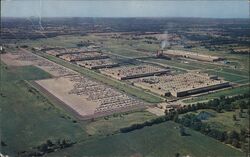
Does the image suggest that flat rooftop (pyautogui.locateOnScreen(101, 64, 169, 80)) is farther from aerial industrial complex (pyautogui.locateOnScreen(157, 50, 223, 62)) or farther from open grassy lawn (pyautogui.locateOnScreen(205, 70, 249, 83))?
aerial industrial complex (pyautogui.locateOnScreen(157, 50, 223, 62))

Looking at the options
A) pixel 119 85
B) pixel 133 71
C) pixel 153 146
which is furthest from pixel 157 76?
pixel 153 146

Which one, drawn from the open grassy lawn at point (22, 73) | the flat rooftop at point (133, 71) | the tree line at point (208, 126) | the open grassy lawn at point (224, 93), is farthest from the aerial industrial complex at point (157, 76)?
the open grassy lawn at point (22, 73)

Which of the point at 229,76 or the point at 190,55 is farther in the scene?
the point at 190,55

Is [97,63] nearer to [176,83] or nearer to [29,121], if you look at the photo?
[176,83]

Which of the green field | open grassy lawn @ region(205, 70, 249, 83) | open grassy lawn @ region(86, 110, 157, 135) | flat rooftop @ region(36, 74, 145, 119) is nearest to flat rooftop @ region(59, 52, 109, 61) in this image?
Result: flat rooftop @ region(36, 74, 145, 119)

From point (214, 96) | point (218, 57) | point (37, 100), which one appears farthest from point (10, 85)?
point (218, 57)
